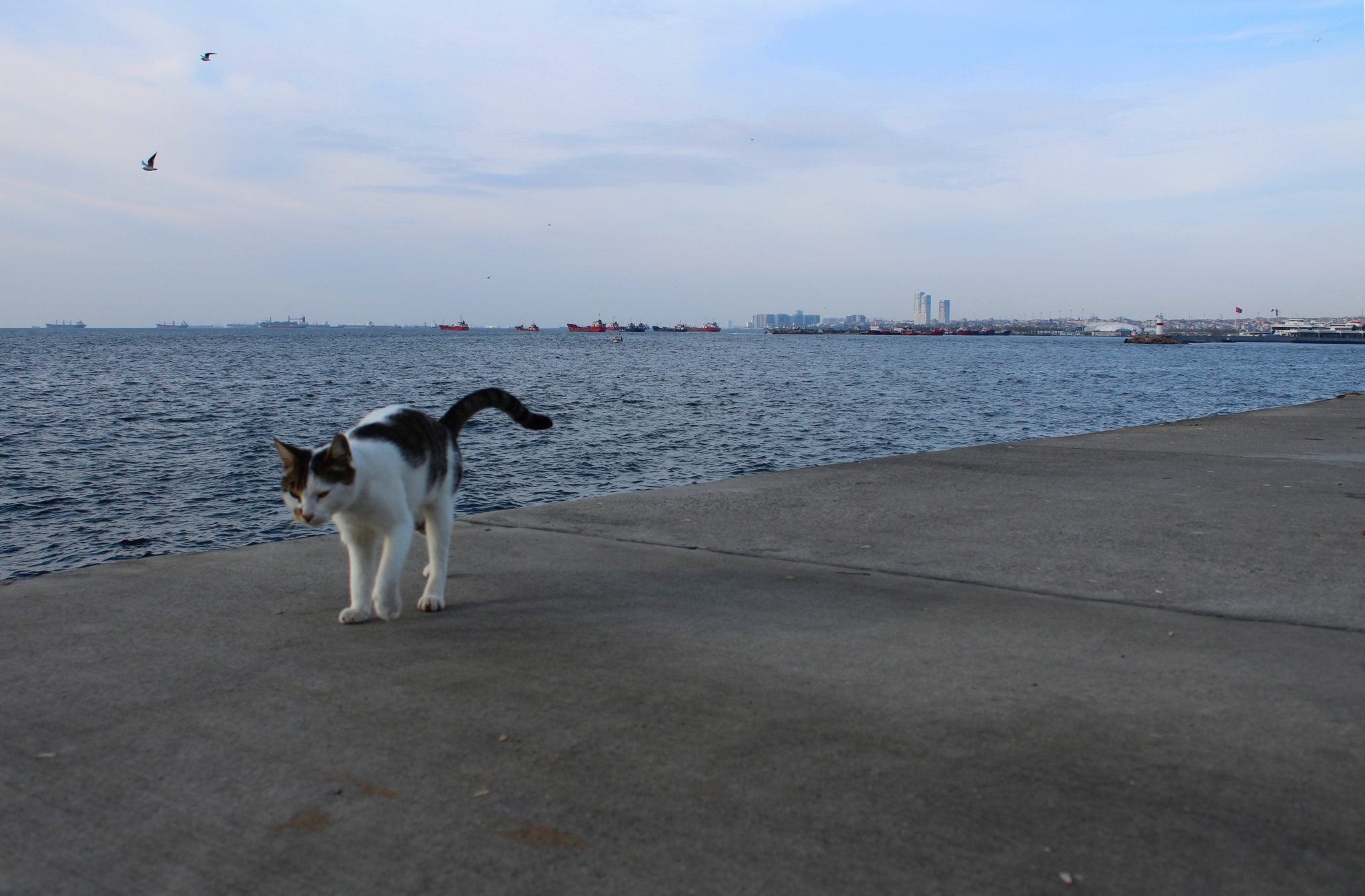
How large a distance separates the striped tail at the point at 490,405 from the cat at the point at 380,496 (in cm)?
30

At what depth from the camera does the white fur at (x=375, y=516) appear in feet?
13.7

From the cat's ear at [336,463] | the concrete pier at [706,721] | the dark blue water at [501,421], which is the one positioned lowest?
the dark blue water at [501,421]

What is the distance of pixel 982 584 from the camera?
4992 mm


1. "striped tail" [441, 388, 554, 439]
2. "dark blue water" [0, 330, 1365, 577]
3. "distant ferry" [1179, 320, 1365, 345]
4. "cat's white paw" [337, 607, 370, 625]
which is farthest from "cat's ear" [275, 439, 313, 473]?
"distant ferry" [1179, 320, 1365, 345]

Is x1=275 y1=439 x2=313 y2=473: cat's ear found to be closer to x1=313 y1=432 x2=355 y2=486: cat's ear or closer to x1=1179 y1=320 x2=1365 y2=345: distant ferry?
x1=313 y1=432 x2=355 y2=486: cat's ear

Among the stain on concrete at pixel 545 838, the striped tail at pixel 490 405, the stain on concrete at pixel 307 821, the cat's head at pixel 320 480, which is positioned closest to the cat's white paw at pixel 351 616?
the cat's head at pixel 320 480

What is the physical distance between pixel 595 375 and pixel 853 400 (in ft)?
77.9

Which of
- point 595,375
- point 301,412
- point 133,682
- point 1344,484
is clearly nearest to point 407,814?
point 133,682

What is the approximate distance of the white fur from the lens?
13.7ft

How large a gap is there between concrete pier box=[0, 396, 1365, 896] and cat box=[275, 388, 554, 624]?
21 cm

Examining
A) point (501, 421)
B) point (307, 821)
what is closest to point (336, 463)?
point (307, 821)

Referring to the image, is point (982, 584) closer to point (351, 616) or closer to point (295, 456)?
point (351, 616)

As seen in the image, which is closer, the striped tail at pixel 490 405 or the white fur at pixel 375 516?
the white fur at pixel 375 516

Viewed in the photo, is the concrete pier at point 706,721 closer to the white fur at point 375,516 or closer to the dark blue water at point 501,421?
the white fur at point 375,516
